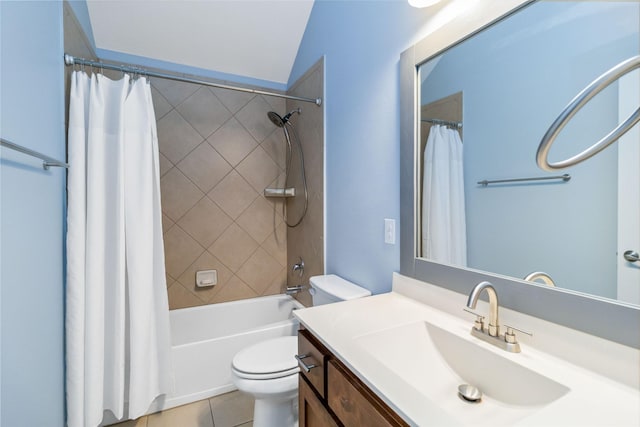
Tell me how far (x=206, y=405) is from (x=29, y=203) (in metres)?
1.49

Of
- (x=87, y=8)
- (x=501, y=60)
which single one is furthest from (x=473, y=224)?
(x=87, y=8)

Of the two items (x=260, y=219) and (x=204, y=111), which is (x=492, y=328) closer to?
(x=260, y=219)

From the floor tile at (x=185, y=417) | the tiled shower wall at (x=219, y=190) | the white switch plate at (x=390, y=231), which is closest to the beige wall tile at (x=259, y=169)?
the tiled shower wall at (x=219, y=190)

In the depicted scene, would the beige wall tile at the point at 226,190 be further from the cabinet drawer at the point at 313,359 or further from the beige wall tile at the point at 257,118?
the cabinet drawer at the point at 313,359

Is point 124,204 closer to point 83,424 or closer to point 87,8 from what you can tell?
point 83,424

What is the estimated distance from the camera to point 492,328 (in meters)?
0.80

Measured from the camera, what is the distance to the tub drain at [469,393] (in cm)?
74

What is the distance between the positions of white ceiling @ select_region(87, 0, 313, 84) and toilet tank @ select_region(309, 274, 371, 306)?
1.85m

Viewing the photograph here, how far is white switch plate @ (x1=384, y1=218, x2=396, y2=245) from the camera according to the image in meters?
1.30

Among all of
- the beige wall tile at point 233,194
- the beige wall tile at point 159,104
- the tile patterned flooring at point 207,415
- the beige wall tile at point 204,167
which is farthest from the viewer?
the beige wall tile at point 233,194

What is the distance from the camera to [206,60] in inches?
90.0

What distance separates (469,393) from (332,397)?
14.4 inches

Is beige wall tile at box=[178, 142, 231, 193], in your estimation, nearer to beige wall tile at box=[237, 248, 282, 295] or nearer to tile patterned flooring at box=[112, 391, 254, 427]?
beige wall tile at box=[237, 248, 282, 295]

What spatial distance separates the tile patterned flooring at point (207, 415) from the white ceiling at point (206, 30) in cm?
243
